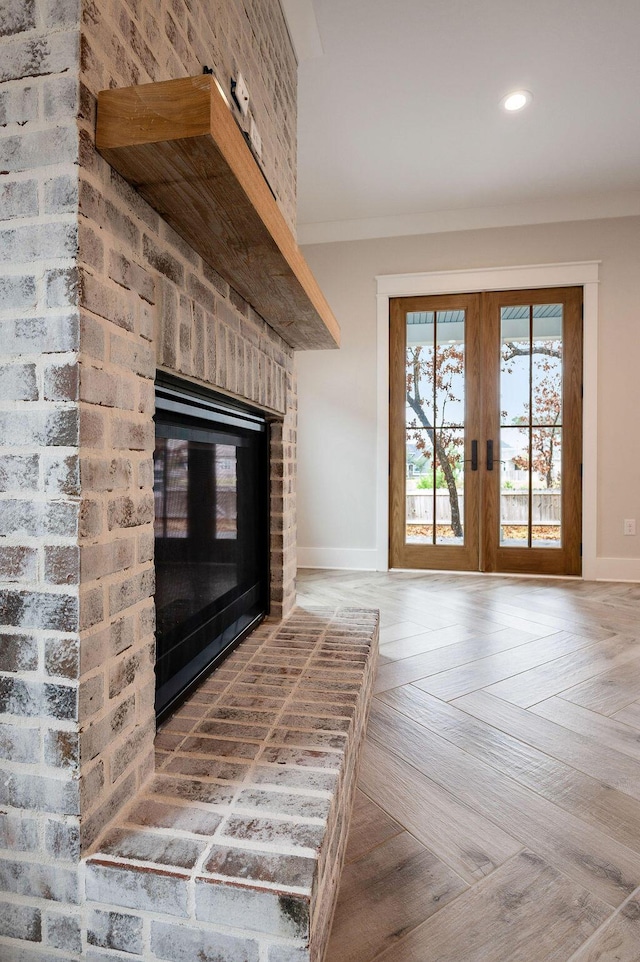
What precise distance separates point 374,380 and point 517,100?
73.8 inches

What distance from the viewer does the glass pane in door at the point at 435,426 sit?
4066 millimetres

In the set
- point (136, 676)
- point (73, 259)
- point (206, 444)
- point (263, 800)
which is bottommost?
point (263, 800)

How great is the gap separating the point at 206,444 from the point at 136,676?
0.72m

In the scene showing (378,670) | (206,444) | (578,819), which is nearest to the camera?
(578,819)

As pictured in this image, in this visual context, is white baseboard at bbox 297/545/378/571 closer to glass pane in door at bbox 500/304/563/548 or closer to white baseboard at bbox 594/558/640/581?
glass pane in door at bbox 500/304/563/548

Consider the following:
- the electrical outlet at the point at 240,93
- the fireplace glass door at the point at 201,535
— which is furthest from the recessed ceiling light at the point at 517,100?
the fireplace glass door at the point at 201,535

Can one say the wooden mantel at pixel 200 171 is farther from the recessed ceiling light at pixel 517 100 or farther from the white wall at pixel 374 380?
the white wall at pixel 374 380

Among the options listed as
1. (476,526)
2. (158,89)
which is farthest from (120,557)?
(476,526)

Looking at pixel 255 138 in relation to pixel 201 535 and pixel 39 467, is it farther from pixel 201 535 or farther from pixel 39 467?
pixel 39 467

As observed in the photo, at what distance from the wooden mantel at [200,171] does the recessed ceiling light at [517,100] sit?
2225 mm

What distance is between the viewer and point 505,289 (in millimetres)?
3949

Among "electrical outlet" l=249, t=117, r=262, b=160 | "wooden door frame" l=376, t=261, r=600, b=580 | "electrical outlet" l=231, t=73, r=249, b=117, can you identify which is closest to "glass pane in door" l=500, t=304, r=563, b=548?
"wooden door frame" l=376, t=261, r=600, b=580

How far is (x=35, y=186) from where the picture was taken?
865mm

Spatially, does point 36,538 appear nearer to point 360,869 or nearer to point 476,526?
point 360,869
